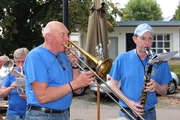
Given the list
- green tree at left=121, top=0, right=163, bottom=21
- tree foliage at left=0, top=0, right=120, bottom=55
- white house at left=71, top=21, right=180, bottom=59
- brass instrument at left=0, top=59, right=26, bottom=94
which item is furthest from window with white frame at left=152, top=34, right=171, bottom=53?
green tree at left=121, top=0, right=163, bottom=21

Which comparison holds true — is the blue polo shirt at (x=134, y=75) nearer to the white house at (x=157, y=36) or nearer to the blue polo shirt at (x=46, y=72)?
the blue polo shirt at (x=46, y=72)

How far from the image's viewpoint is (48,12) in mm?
12789

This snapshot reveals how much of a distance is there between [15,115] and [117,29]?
644 inches

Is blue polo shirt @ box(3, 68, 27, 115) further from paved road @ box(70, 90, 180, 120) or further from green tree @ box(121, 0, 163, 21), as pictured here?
green tree @ box(121, 0, 163, 21)

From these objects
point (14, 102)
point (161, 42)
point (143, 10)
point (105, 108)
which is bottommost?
point (105, 108)

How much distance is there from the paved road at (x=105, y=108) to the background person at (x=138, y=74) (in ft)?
14.9

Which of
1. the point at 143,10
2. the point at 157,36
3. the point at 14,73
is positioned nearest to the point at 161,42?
the point at 157,36

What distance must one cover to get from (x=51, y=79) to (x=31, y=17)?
39.4 feet

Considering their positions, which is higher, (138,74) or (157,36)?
(157,36)

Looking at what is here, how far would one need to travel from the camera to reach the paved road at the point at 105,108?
8.03m

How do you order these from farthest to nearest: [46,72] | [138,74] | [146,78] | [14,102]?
[14,102] < [138,74] < [146,78] < [46,72]

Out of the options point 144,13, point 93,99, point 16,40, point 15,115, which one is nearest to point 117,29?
point 16,40

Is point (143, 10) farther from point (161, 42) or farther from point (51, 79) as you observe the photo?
point (51, 79)

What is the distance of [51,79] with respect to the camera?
8.48 ft
